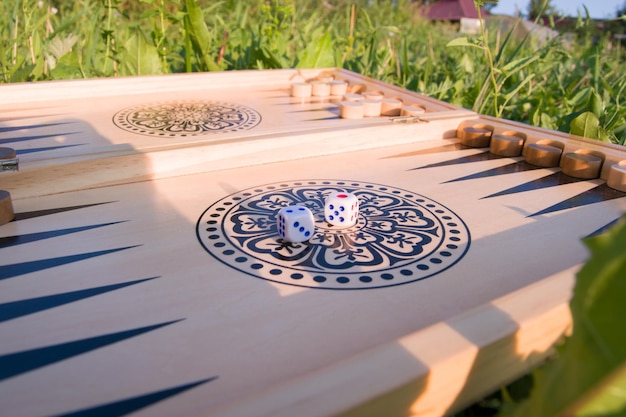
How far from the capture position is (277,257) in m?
0.89

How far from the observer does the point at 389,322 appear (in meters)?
0.71

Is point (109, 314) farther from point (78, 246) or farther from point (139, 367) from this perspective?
point (78, 246)

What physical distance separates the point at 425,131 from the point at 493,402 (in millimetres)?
1026

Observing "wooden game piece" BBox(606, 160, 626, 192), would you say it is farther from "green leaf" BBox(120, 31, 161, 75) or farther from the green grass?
"green leaf" BBox(120, 31, 161, 75)

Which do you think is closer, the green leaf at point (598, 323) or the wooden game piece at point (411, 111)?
the green leaf at point (598, 323)

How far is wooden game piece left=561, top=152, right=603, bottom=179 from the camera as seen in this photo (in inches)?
51.1

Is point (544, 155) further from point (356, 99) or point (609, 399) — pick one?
point (609, 399)

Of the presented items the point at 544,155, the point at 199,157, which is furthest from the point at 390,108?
the point at 199,157

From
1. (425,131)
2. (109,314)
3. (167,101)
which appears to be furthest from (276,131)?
(109,314)

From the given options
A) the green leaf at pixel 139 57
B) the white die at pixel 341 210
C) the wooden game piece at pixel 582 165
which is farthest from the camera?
the green leaf at pixel 139 57

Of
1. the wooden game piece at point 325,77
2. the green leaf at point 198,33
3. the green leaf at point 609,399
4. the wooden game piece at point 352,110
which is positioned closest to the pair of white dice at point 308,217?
the green leaf at point 609,399

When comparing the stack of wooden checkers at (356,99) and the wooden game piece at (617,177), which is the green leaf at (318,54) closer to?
the stack of wooden checkers at (356,99)

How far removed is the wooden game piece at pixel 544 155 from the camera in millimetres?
1384

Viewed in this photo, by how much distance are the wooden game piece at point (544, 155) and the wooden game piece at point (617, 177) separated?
0.53 feet
